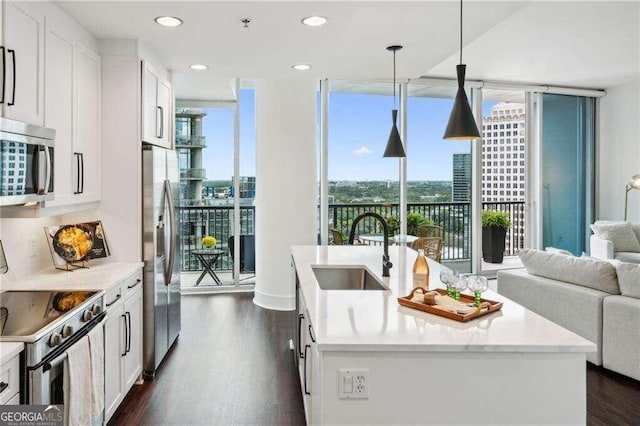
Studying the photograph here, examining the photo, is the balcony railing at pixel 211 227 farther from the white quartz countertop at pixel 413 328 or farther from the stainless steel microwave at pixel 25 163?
the white quartz countertop at pixel 413 328

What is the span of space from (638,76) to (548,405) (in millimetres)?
6768

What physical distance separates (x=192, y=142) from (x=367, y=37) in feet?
10.5

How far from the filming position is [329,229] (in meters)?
6.18

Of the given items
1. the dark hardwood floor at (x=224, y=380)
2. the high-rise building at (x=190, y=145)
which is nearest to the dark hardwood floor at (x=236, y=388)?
the dark hardwood floor at (x=224, y=380)

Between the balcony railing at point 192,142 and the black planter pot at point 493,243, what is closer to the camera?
the balcony railing at point 192,142

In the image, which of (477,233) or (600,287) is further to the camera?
(477,233)

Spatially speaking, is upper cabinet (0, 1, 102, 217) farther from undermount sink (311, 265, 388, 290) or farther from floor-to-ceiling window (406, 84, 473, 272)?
floor-to-ceiling window (406, 84, 473, 272)

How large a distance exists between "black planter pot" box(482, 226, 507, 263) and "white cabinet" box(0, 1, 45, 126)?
6.22 metres

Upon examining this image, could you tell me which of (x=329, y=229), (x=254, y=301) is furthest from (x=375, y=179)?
(x=254, y=301)

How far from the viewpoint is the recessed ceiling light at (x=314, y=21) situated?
305 cm

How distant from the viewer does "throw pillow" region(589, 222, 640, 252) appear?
238 inches

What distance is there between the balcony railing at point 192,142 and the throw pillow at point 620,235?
18.3 ft

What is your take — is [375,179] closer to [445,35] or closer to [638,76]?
[445,35]

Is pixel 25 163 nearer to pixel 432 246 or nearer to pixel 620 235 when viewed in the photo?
pixel 432 246
